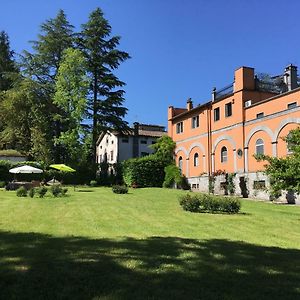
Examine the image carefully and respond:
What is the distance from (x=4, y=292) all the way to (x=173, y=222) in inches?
368

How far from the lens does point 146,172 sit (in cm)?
4347

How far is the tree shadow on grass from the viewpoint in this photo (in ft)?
18.1

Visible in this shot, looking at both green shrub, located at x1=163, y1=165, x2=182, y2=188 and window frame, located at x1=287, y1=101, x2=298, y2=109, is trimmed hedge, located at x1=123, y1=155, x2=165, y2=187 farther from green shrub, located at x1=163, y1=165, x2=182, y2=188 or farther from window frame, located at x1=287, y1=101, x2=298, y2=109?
window frame, located at x1=287, y1=101, x2=298, y2=109

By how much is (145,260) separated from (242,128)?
91.4ft

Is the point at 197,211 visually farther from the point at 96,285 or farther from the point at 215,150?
the point at 215,150

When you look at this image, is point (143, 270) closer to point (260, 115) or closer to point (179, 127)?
point (260, 115)

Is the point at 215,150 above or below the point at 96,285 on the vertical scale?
above

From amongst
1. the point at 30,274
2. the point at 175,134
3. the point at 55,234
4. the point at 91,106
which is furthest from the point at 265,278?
the point at 91,106

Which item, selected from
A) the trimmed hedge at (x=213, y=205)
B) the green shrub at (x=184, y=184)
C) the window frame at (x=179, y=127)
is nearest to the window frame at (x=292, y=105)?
the trimmed hedge at (x=213, y=205)

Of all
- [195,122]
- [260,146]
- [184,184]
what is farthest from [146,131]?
[260,146]

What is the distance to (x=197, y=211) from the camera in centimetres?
1823

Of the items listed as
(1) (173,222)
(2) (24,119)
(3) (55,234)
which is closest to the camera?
(3) (55,234)

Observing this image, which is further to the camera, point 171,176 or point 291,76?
point 171,176

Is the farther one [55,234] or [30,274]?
[55,234]
